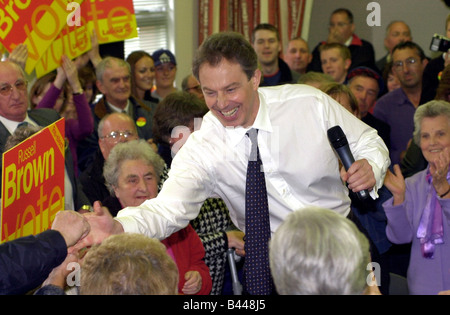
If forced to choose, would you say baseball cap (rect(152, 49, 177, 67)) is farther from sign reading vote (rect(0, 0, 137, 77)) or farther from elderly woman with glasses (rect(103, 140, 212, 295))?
elderly woman with glasses (rect(103, 140, 212, 295))

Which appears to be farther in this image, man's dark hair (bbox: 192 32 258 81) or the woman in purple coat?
the woman in purple coat

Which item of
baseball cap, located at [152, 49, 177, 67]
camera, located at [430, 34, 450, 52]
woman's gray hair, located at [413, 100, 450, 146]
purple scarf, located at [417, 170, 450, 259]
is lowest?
purple scarf, located at [417, 170, 450, 259]

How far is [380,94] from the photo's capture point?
6555mm

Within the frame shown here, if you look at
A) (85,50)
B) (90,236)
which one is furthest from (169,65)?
(90,236)

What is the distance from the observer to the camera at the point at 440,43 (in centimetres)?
578

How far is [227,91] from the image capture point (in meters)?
3.08

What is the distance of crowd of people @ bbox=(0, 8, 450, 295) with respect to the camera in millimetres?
2061

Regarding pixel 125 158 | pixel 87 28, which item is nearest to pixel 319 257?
pixel 125 158

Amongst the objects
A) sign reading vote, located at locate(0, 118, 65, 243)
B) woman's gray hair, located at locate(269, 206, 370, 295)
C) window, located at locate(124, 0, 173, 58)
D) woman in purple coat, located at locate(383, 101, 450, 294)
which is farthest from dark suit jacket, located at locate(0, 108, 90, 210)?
window, located at locate(124, 0, 173, 58)

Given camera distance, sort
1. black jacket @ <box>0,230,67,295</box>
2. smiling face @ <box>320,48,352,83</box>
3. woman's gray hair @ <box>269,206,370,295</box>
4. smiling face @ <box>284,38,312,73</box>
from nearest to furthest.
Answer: woman's gray hair @ <box>269,206,370,295</box> → black jacket @ <box>0,230,67,295</box> → smiling face @ <box>320,48,352,83</box> → smiling face @ <box>284,38,312,73</box>

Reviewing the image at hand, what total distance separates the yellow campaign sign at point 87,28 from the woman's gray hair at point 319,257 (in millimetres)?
3447

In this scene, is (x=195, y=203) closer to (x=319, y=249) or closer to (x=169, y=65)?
(x=319, y=249)

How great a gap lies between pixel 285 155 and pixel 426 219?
1.06 m
